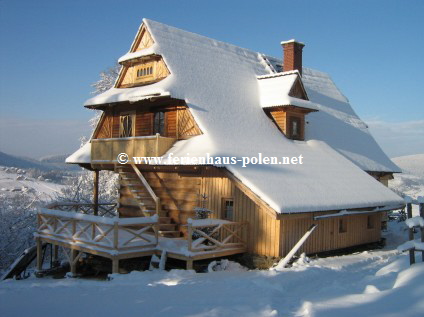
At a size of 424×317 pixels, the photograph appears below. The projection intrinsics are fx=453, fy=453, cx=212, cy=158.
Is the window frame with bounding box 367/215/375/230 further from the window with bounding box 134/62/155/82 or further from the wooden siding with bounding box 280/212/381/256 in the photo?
the window with bounding box 134/62/155/82

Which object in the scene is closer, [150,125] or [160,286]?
[160,286]

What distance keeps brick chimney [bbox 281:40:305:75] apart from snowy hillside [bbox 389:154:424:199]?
46.7m

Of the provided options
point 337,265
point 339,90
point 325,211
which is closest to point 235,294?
point 337,265

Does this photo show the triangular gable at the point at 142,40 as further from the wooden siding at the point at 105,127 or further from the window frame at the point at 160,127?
the wooden siding at the point at 105,127

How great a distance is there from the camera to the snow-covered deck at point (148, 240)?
14625 millimetres

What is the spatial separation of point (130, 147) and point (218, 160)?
474cm

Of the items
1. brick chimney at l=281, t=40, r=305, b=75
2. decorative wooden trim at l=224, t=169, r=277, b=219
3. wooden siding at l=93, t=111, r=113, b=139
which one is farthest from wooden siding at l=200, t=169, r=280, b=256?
brick chimney at l=281, t=40, r=305, b=75

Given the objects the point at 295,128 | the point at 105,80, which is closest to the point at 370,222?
the point at 295,128

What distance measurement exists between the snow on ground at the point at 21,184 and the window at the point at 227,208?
4179 centimetres

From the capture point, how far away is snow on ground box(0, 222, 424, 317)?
848cm

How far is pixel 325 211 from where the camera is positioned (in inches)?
645

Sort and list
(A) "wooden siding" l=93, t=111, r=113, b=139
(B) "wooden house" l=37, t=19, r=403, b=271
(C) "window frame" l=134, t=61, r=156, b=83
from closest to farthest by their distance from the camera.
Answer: (B) "wooden house" l=37, t=19, r=403, b=271 → (C) "window frame" l=134, t=61, r=156, b=83 → (A) "wooden siding" l=93, t=111, r=113, b=139

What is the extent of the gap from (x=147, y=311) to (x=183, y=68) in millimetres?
12715

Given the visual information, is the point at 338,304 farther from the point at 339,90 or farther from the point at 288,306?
the point at 339,90
